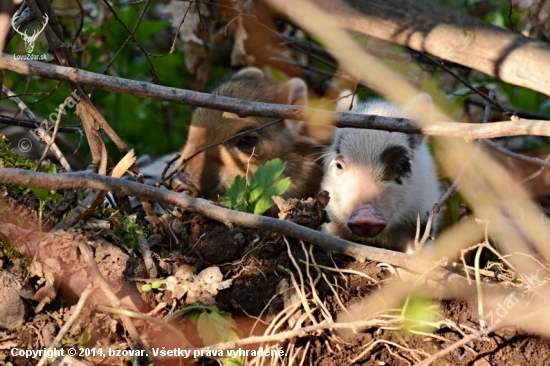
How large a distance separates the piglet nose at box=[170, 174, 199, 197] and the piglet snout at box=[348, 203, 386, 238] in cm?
107

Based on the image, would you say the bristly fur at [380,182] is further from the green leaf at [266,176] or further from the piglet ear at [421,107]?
the green leaf at [266,176]

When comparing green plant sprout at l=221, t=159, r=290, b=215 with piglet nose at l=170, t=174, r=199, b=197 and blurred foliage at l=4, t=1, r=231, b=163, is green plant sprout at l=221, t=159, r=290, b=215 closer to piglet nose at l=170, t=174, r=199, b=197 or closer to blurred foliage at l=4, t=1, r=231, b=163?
piglet nose at l=170, t=174, r=199, b=197

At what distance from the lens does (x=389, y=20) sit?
4.90 m

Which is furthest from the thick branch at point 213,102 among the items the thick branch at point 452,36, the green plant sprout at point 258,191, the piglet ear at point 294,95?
the piglet ear at point 294,95

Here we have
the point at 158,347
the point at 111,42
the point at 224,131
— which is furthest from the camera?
A: the point at 111,42

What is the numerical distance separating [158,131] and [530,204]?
3.59 m

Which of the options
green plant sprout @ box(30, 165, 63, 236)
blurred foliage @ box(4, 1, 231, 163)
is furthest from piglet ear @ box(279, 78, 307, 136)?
green plant sprout @ box(30, 165, 63, 236)

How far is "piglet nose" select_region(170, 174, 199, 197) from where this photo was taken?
4047 mm

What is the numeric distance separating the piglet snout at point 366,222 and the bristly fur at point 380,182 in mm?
107

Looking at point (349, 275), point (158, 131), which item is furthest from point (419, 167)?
point (158, 131)

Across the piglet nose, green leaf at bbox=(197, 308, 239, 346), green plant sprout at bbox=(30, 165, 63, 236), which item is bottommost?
the piglet nose

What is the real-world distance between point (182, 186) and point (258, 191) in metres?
0.94

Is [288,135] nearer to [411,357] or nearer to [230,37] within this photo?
[230,37]

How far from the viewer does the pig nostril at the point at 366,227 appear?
12.0 ft
